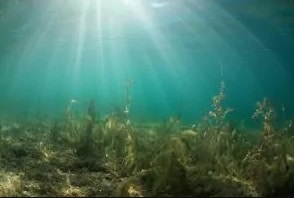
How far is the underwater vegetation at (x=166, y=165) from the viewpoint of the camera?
657 cm

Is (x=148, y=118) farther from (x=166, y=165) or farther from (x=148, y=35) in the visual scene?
(x=166, y=165)

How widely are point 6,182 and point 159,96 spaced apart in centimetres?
15086

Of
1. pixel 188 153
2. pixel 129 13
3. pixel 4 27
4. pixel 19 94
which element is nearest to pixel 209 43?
pixel 129 13

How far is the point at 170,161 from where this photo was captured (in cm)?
673

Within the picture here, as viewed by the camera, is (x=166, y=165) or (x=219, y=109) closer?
(x=166, y=165)

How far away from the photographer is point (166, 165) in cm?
672

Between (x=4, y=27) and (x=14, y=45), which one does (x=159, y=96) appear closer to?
(x=14, y=45)

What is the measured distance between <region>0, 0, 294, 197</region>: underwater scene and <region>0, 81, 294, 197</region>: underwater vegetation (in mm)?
22

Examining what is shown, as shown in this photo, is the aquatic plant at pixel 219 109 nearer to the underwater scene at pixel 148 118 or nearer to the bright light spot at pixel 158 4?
the underwater scene at pixel 148 118

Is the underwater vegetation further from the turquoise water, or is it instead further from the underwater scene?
the turquoise water

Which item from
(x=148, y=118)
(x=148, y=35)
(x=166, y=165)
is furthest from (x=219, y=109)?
(x=148, y=35)

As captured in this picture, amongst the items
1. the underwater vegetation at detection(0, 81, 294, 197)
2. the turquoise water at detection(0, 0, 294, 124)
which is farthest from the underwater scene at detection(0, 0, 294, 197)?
the turquoise water at detection(0, 0, 294, 124)

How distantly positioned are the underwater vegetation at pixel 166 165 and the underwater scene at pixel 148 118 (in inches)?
0.9

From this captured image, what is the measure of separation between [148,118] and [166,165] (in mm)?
22425
